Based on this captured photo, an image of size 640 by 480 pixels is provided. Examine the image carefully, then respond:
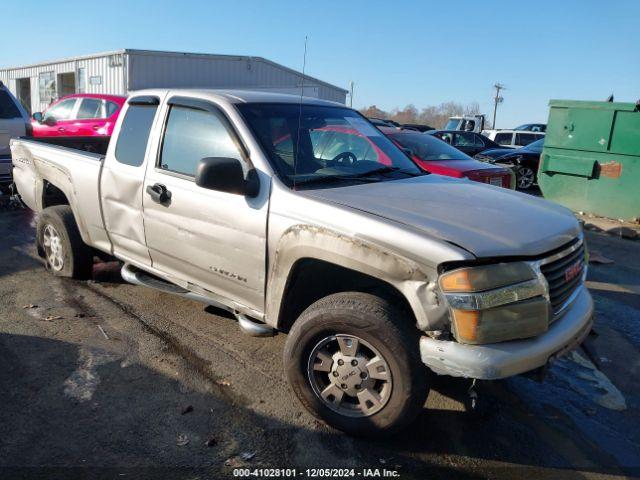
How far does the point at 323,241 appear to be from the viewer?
9.71 ft

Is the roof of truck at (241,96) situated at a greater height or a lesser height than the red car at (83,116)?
greater

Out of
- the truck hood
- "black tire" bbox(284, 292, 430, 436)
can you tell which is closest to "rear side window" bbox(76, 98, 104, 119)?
the truck hood

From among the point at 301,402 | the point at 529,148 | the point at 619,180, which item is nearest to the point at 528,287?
the point at 301,402

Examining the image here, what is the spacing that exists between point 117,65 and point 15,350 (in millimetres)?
20638

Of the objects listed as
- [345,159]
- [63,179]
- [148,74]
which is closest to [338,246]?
[345,159]

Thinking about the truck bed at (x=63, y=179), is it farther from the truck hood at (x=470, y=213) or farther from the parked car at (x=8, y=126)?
the parked car at (x=8, y=126)

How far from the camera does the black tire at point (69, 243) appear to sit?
514cm

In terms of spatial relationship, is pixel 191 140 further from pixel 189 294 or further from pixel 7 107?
pixel 7 107

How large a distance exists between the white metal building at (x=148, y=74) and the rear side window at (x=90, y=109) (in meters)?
8.13

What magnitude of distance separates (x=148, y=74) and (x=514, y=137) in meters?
14.9

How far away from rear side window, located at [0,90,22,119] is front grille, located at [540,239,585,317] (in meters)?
9.01

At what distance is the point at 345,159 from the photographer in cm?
399

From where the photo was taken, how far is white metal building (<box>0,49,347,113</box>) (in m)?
22.2

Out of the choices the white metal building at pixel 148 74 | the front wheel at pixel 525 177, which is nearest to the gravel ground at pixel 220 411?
the front wheel at pixel 525 177
